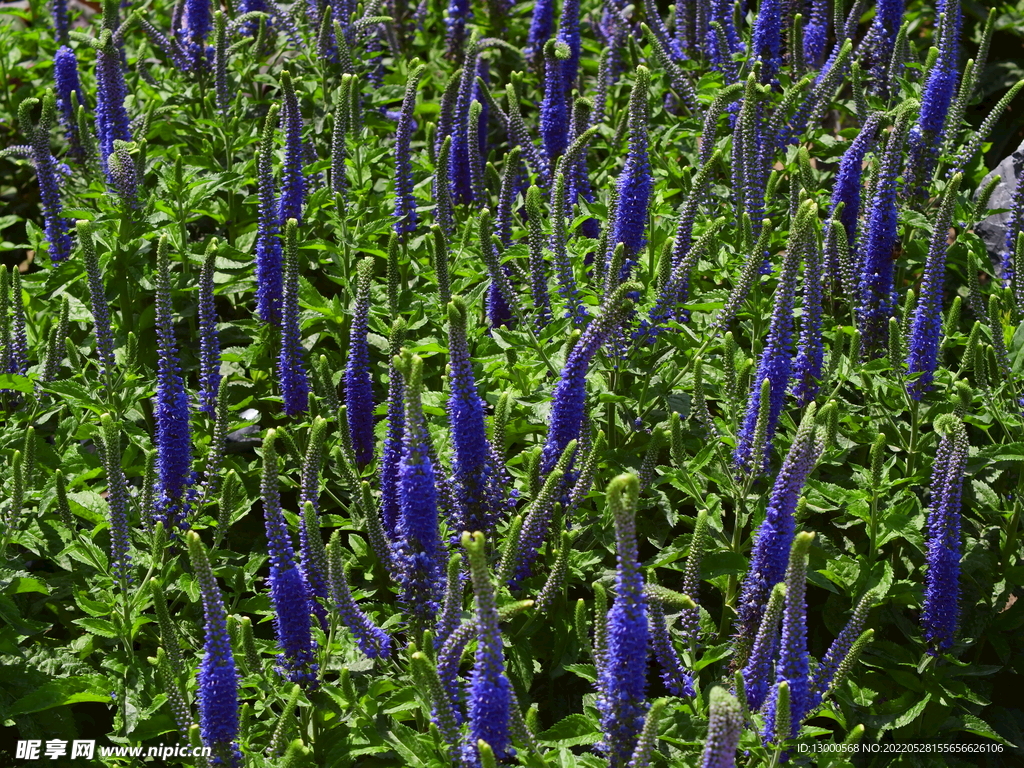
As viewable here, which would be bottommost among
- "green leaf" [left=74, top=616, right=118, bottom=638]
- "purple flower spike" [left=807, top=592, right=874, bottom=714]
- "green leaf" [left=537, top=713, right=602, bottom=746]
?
"green leaf" [left=537, top=713, right=602, bottom=746]

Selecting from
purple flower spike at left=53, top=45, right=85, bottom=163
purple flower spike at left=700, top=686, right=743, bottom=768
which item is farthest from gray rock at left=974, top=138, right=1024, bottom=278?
purple flower spike at left=53, top=45, right=85, bottom=163

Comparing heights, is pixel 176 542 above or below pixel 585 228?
below

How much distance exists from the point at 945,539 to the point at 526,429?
184 cm

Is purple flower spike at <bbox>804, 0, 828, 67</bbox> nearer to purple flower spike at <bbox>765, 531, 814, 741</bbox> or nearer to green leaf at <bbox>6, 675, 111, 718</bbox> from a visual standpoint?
purple flower spike at <bbox>765, 531, 814, 741</bbox>

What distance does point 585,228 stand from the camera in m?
6.12

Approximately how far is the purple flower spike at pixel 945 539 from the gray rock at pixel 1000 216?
2280mm

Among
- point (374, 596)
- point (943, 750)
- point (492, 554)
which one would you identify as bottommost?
point (943, 750)

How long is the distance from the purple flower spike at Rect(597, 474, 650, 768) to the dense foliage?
0.04ft

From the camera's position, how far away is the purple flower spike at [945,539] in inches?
165

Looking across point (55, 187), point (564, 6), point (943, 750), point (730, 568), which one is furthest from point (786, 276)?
point (55, 187)

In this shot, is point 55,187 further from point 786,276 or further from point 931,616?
point 931,616

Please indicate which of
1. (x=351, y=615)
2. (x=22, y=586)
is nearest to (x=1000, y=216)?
(x=351, y=615)

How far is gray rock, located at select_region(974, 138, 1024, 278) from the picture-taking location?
6.36 metres

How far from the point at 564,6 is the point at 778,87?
1459 millimetres
